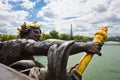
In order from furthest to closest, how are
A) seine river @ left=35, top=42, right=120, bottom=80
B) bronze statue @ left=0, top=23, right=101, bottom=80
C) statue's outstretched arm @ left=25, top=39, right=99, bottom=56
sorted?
1. seine river @ left=35, top=42, right=120, bottom=80
2. statue's outstretched arm @ left=25, top=39, right=99, bottom=56
3. bronze statue @ left=0, top=23, right=101, bottom=80

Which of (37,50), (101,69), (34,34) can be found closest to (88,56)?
(37,50)

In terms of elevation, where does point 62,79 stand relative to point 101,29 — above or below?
below

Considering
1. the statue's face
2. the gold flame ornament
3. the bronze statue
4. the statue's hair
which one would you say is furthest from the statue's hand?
the statue's hair

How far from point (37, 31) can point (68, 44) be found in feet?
8.71

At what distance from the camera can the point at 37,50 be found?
3527 mm

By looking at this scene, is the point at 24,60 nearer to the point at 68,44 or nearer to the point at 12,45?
the point at 12,45

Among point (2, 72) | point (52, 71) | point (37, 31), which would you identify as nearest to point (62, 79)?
point (52, 71)

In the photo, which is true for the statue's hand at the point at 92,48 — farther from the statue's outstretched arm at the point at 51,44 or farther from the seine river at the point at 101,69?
the seine river at the point at 101,69

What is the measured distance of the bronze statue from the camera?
2.60 metres

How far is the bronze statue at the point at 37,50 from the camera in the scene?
260 cm

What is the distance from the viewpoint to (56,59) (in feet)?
8.53

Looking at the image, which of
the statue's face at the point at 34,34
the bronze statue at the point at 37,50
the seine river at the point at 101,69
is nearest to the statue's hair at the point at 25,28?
the statue's face at the point at 34,34

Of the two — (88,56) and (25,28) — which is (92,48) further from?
(25,28)

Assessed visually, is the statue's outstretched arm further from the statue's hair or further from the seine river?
the seine river
